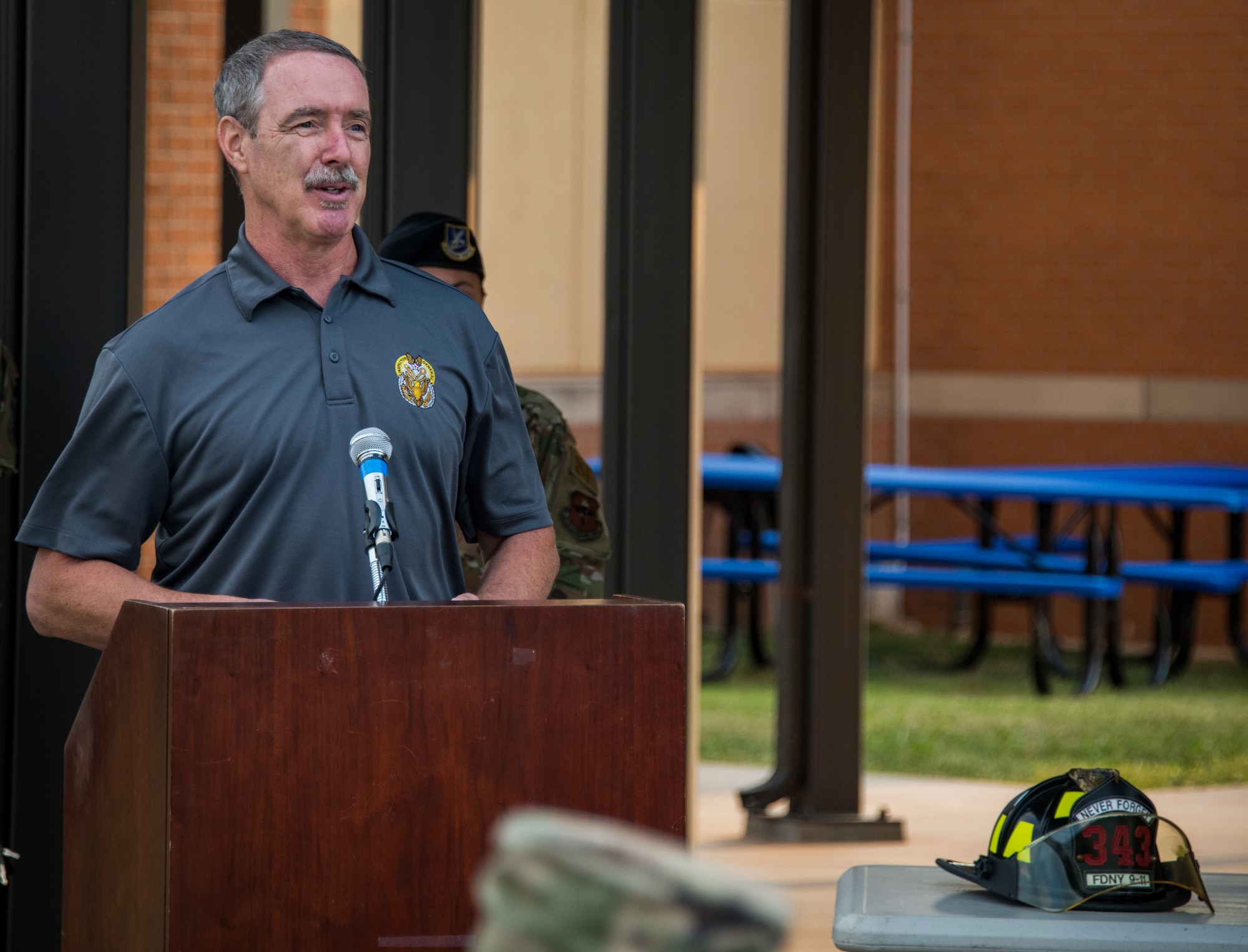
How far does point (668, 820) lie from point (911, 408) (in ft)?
36.3

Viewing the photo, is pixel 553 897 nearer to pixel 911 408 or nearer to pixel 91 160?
pixel 91 160

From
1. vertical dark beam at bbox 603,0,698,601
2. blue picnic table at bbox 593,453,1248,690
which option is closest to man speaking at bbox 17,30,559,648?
vertical dark beam at bbox 603,0,698,601

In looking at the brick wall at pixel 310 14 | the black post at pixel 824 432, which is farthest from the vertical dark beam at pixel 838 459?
the brick wall at pixel 310 14

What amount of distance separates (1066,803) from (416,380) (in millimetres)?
991

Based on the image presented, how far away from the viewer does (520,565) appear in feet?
7.80

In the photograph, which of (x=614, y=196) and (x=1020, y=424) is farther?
(x=1020, y=424)

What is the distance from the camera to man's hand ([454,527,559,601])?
2342 mm

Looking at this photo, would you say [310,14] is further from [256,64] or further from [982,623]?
[256,64]

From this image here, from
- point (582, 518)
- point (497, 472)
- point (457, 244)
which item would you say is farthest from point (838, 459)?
point (497, 472)

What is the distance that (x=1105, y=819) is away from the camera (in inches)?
88.5

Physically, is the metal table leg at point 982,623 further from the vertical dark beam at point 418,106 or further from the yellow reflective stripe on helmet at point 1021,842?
the yellow reflective stripe on helmet at point 1021,842

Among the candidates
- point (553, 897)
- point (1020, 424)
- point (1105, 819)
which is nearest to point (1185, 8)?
point (1020, 424)

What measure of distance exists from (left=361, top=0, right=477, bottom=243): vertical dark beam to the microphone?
238 centimetres

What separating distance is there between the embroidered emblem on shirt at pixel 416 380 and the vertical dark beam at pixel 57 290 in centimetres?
135
